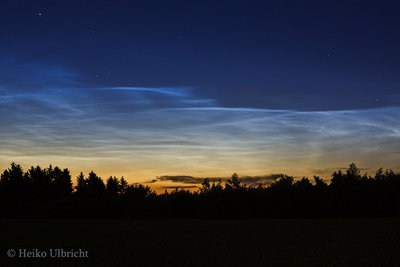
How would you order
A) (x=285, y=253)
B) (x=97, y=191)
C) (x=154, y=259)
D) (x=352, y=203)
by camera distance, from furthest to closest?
(x=97, y=191) < (x=352, y=203) < (x=285, y=253) < (x=154, y=259)

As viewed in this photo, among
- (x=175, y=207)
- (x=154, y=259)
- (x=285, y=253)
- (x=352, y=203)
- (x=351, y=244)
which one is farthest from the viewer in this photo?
(x=175, y=207)

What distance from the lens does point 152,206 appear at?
280 feet

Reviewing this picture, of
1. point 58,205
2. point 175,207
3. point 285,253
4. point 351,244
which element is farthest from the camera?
point 58,205

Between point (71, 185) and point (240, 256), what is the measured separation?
127m

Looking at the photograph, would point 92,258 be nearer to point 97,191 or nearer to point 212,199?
point 212,199

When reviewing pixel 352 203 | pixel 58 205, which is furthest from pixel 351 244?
pixel 58 205

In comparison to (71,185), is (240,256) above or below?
below

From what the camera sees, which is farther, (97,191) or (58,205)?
(97,191)

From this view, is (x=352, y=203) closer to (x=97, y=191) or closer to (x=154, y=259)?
(x=154, y=259)

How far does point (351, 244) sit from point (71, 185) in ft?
415

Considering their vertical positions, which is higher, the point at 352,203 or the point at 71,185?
the point at 71,185

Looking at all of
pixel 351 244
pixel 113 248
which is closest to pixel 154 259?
pixel 113 248

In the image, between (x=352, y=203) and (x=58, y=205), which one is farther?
(x=58, y=205)

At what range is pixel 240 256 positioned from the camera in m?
21.5
